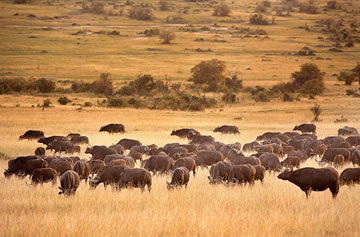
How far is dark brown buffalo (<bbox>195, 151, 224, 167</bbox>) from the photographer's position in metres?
20.0

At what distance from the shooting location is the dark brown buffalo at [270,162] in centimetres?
1880

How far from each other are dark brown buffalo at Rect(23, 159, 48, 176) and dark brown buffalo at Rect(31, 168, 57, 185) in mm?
975

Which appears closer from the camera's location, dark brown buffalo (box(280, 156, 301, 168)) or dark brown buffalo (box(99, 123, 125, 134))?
dark brown buffalo (box(280, 156, 301, 168))

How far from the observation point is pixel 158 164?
18.2 m

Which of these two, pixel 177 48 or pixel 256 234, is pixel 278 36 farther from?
pixel 256 234

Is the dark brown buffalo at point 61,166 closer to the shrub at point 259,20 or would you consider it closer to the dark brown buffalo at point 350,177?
the dark brown buffalo at point 350,177

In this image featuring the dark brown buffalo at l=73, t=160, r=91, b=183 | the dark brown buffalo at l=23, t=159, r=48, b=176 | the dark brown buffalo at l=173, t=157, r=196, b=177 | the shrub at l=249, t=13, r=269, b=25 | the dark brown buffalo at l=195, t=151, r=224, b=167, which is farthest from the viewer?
the shrub at l=249, t=13, r=269, b=25

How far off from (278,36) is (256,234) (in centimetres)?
12979

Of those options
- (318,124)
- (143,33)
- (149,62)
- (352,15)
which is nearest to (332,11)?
(352,15)

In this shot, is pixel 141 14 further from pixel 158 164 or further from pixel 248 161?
pixel 248 161

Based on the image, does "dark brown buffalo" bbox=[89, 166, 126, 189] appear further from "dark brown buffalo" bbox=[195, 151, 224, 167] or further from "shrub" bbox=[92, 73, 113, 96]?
"shrub" bbox=[92, 73, 113, 96]

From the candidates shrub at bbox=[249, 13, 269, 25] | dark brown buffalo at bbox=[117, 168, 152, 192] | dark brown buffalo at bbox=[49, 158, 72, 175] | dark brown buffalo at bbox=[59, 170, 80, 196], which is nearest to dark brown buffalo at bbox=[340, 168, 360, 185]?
dark brown buffalo at bbox=[117, 168, 152, 192]

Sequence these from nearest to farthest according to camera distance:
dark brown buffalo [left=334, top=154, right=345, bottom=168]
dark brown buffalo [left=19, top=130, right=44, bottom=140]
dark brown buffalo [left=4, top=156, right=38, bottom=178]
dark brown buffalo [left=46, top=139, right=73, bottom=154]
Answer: dark brown buffalo [left=4, top=156, right=38, bottom=178], dark brown buffalo [left=334, top=154, right=345, bottom=168], dark brown buffalo [left=46, top=139, right=73, bottom=154], dark brown buffalo [left=19, top=130, right=44, bottom=140]

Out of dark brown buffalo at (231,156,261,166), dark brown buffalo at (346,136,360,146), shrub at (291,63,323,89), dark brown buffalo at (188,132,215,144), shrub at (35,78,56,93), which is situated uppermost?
dark brown buffalo at (231,156,261,166)
